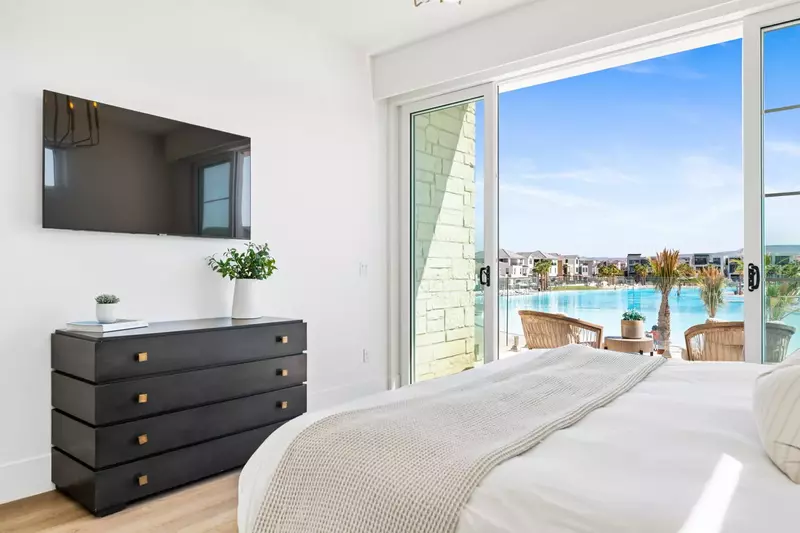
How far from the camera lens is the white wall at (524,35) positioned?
300 cm

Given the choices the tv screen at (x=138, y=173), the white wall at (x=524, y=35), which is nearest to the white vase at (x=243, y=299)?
the tv screen at (x=138, y=173)

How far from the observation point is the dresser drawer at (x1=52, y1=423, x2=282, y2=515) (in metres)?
2.35

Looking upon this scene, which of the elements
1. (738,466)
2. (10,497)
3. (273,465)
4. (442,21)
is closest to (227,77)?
(442,21)

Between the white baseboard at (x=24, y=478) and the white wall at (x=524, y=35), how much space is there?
330 cm

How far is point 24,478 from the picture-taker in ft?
8.36

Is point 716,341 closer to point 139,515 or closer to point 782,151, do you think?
point 782,151

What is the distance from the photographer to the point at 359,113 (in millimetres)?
4328

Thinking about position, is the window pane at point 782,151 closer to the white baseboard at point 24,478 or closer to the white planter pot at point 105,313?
the white planter pot at point 105,313

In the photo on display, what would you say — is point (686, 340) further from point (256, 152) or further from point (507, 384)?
point (256, 152)

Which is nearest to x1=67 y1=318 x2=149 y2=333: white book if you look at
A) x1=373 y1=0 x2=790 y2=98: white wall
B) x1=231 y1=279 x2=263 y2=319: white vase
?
x1=231 y1=279 x2=263 y2=319: white vase

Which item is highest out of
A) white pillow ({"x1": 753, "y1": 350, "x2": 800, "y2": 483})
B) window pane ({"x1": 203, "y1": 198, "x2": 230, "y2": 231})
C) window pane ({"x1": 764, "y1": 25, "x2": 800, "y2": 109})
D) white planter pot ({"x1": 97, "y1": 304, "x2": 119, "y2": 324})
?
window pane ({"x1": 764, "y1": 25, "x2": 800, "y2": 109})

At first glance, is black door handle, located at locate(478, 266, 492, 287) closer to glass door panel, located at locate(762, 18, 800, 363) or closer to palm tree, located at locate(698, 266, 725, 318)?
palm tree, located at locate(698, 266, 725, 318)

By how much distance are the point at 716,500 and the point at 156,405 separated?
2295 millimetres

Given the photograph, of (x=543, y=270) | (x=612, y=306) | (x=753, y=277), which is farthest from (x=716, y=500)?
(x=543, y=270)
